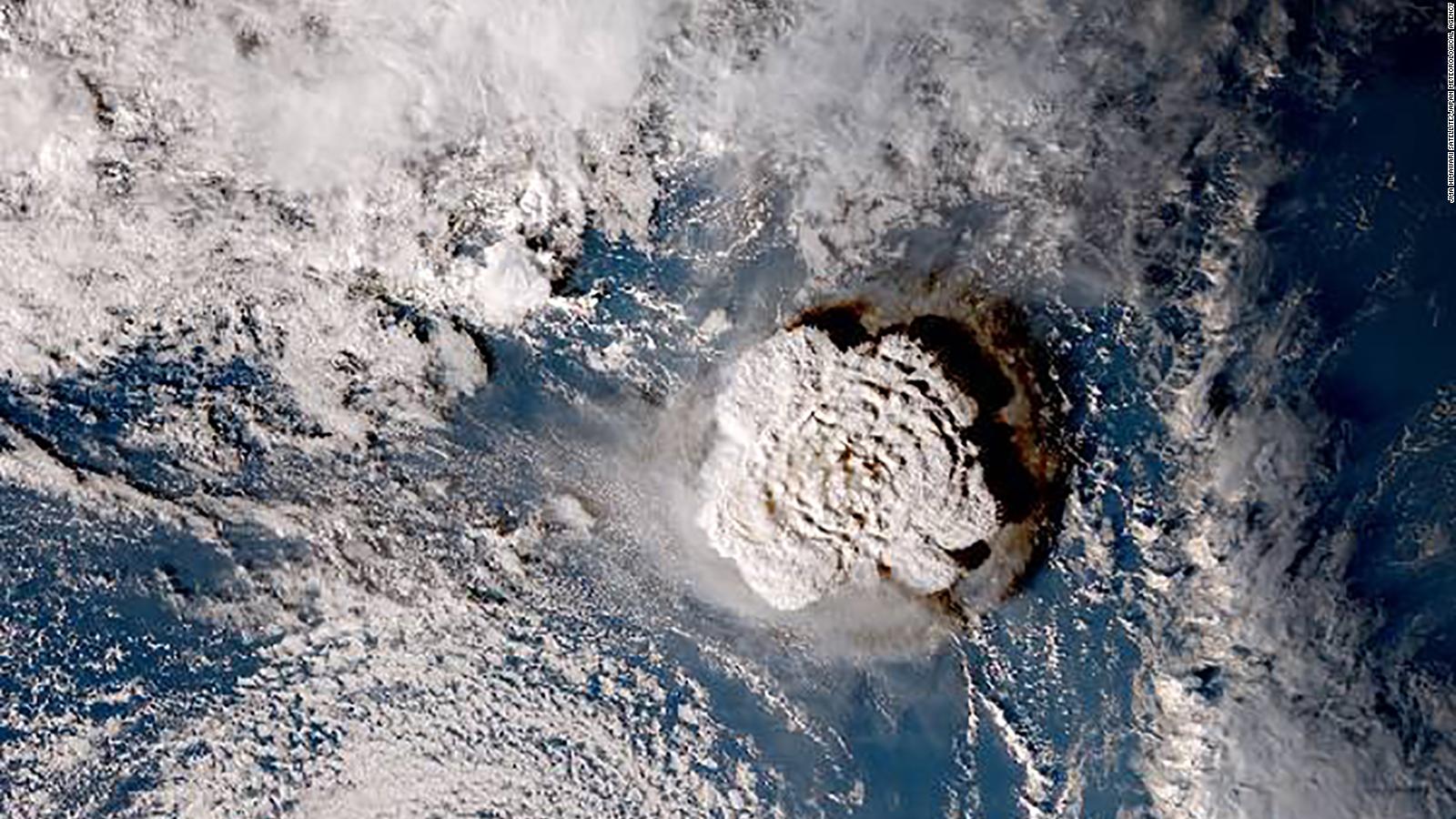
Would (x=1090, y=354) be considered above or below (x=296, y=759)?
above

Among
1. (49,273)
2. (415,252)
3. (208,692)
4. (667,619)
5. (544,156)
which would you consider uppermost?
(544,156)

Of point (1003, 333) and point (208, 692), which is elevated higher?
point (1003, 333)

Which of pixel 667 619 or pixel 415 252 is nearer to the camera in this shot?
pixel 415 252

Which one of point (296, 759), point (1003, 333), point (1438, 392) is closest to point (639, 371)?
point (1003, 333)

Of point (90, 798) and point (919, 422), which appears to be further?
point (90, 798)

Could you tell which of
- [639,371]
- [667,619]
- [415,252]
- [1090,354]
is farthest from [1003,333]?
[415,252]

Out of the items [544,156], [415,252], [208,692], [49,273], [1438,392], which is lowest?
[208,692]

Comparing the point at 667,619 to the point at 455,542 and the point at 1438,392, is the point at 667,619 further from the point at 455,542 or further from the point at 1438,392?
the point at 1438,392

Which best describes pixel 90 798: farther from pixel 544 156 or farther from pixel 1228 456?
pixel 1228 456

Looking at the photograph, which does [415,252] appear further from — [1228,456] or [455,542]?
[1228,456]
